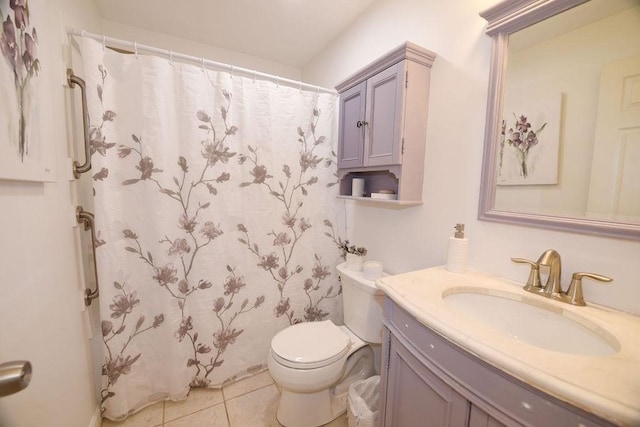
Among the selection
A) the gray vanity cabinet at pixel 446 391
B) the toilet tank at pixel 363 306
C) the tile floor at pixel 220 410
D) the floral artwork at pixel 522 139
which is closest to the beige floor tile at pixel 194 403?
the tile floor at pixel 220 410

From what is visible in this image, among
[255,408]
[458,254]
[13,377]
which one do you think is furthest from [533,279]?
[255,408]

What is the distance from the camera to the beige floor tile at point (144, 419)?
1.35 metres

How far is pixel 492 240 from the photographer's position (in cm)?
105

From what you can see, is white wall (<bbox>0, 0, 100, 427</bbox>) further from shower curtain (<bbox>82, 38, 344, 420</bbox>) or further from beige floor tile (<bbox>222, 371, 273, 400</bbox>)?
beige floor tile (<bbox>222, 371, 273, 400</bbox>)

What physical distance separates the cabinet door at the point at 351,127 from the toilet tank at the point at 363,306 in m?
0.68

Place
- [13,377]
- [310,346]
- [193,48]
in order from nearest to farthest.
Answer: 1. [13,377]
2. [310,346]
3. [193,48]

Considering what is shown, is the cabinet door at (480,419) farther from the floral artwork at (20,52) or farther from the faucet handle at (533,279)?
the floral artwork at (20,52)

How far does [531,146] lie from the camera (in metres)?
0.95

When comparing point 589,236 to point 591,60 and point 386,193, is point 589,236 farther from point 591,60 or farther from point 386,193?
point 386,193

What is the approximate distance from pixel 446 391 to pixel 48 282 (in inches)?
52.9

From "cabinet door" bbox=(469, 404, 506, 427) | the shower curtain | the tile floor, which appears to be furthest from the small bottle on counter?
the tile floor

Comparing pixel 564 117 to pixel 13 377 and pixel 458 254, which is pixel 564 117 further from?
pixel 13 377

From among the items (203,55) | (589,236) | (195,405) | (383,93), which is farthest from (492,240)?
(203,55)

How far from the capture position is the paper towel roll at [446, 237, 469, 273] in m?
1.06
